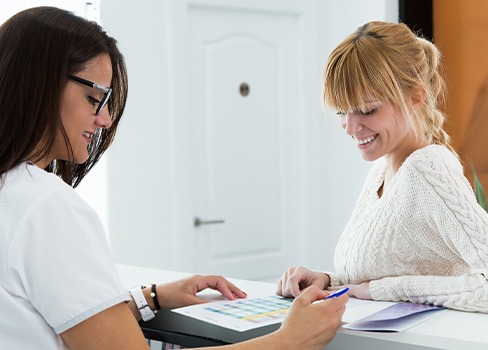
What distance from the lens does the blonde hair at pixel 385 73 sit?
170 cm

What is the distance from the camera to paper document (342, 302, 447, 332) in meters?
1.33

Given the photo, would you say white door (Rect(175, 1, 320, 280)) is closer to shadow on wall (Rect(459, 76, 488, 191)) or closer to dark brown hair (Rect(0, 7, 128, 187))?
shadow on wall (Rect(459, 76, 488, 191))

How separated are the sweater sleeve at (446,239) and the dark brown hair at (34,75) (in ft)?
2.46

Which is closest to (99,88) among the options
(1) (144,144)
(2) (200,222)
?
(1) (144,144)

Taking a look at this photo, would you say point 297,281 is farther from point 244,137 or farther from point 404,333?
point 244,137

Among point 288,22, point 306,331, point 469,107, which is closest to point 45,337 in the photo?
point 306,331

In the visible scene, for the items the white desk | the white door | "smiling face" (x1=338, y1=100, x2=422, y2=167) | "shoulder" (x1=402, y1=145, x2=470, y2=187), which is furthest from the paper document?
the white door

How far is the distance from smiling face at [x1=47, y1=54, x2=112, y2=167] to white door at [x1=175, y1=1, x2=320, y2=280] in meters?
2.40

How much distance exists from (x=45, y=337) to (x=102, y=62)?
1.58 ft

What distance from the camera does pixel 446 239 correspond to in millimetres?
1562

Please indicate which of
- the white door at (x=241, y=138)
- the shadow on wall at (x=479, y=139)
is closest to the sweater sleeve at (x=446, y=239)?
the shadow on wall at (x=479, y=139)

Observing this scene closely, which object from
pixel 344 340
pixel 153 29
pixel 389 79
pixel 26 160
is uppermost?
pixel 153 29

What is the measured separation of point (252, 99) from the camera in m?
4.10

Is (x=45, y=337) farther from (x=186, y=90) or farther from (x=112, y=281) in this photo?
(x=186, y=90)
